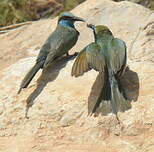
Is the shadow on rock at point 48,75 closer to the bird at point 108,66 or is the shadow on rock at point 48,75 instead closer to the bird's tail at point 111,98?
the bird at point 108,66

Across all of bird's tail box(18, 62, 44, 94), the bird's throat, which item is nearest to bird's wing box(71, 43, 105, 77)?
bird's tail box(18, 62, 44, 94)

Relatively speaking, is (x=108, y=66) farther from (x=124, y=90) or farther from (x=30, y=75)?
(x=30, y=75)

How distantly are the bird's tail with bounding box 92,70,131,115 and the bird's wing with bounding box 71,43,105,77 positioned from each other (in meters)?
0.12

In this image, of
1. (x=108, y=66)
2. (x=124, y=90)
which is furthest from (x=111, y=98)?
(x=108, y=66)

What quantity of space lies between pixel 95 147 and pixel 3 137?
0.90 meters

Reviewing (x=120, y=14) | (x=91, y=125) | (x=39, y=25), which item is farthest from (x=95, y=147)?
(x=39, y=25)

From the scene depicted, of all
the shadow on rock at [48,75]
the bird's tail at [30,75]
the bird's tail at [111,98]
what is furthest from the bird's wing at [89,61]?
the bird's tail at [30,75]

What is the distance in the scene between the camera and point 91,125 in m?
4.71

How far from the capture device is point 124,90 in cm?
493

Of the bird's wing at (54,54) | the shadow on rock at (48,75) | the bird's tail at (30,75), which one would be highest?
the bird's wing at (54,54)

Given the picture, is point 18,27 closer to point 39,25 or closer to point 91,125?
point 39,25

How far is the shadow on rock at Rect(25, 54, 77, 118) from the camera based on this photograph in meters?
5.12

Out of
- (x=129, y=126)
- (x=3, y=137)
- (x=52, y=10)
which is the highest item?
(x=129, y=126)

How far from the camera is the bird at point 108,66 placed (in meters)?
4.77
